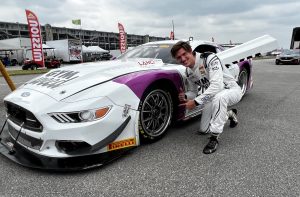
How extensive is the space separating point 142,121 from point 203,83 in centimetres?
99

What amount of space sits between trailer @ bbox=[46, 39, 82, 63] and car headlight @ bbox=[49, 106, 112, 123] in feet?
95.9

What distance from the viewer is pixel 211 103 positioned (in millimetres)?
2994

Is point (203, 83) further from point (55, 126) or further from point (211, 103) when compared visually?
point (55, 126)

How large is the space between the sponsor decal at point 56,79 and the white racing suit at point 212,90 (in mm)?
1380

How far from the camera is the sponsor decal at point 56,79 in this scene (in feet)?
8.57

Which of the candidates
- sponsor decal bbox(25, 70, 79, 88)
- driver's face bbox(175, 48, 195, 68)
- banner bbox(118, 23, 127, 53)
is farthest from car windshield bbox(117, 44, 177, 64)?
banner bbox(118, 23, 127, 53)

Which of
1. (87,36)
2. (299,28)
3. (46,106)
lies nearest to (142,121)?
(46,106)

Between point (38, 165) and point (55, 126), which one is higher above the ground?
point (55, 126)

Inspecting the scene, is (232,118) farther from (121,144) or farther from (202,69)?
(121,144)

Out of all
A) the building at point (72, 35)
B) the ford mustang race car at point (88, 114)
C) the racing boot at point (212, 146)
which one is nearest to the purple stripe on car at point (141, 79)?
the ford mustang race car at point (88, 114)

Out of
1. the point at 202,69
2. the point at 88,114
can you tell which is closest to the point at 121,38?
the point at 202,69

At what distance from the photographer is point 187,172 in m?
2.32

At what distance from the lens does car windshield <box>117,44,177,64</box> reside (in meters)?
3.58

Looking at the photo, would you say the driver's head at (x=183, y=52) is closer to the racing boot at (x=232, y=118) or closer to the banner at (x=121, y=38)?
the racing boot at (x=232, y=118)
